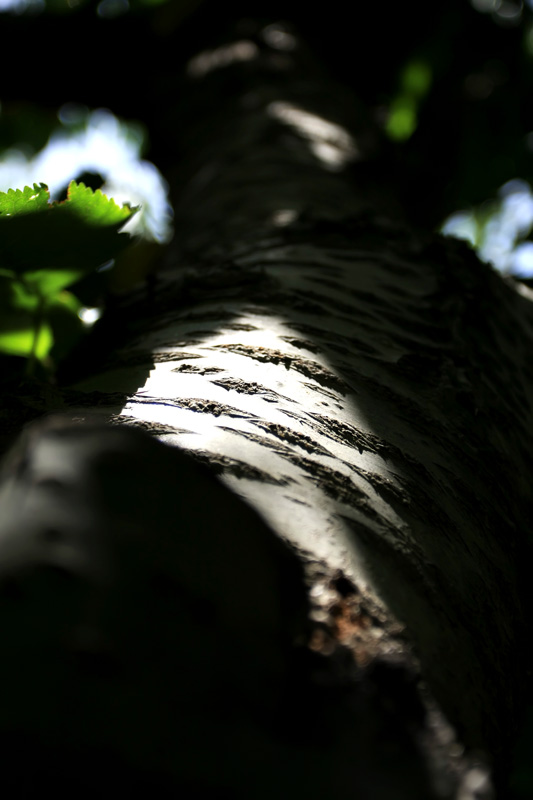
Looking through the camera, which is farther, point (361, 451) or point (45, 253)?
point (45, 253)

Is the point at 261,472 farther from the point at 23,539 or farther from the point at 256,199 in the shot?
the point at 256,199

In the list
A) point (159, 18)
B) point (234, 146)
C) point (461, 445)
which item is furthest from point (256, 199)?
point (159, 18)

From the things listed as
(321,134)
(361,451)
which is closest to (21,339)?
(361,451)

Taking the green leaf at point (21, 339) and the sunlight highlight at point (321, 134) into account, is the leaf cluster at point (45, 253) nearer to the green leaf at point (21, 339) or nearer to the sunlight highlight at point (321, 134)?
the green leaf at point (21, 339)

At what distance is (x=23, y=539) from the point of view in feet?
1.13

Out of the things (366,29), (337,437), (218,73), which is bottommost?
(337,437)

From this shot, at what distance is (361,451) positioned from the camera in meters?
0.55

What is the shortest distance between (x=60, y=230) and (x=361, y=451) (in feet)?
1.34

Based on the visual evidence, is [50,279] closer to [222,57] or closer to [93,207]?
[93,207]

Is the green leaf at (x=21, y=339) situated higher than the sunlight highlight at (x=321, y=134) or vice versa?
the sunlight highlight at (x=321, y=134)

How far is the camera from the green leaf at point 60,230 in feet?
2.05

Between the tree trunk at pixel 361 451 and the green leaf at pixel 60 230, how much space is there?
0.12 metres

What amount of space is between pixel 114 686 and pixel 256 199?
3.65 ft

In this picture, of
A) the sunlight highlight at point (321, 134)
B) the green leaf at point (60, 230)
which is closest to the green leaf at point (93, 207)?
the green leaf at point (60, 230)
